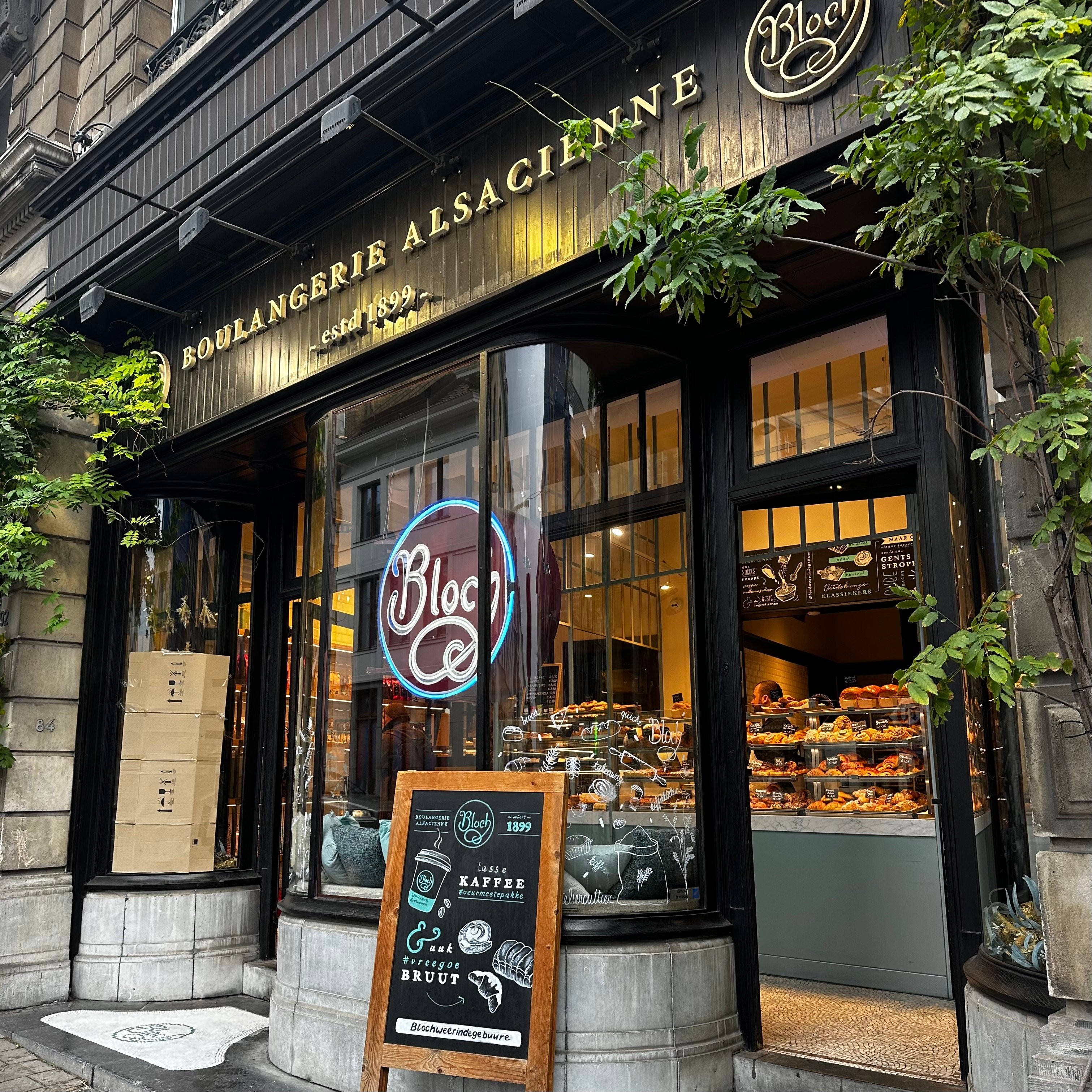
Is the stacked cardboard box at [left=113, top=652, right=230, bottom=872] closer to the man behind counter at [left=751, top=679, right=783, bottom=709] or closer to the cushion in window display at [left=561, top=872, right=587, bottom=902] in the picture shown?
the cushion in window display at [left=561, top=872, right=587, bottom=902]

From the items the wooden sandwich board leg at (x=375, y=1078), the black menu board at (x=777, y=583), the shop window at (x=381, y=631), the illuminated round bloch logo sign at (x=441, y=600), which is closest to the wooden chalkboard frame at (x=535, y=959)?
the wooden sandwich board leg at (x=375, y=1078)

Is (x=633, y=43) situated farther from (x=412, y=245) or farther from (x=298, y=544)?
(x=298, y=544)

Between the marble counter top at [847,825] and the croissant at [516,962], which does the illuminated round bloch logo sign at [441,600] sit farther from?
the marble counter top at [847,825]

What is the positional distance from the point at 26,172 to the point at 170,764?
6.40m

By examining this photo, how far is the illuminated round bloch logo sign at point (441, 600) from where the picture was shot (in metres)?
6.39

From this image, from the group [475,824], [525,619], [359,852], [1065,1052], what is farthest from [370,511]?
[1065,1052]

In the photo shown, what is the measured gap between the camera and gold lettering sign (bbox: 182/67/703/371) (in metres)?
5.86

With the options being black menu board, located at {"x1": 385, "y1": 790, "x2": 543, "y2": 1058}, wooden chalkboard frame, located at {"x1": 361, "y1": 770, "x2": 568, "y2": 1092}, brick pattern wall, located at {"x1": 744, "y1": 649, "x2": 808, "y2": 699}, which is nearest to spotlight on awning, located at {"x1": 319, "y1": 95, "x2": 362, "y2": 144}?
wooden chalkboard frame, located at {"x1": 361, "y1": 770, "x2": 568, "y2": 1092}

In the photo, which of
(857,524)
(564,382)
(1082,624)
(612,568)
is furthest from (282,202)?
(1082,624)

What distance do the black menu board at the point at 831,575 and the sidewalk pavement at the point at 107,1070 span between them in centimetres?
560

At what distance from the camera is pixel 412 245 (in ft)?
23.7

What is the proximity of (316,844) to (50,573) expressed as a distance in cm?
420

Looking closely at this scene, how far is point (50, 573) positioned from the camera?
31.2 feet

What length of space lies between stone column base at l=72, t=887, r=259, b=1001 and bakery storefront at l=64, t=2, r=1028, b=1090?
30 mm
